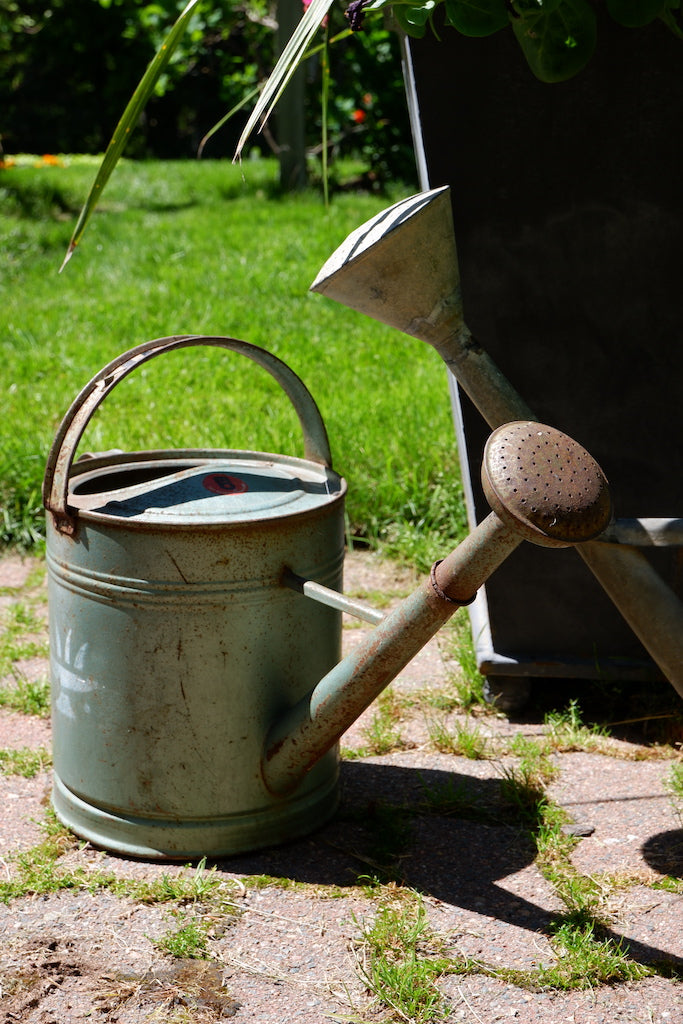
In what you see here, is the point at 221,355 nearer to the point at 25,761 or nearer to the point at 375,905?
the point at 25,761

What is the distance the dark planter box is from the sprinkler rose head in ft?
1.68

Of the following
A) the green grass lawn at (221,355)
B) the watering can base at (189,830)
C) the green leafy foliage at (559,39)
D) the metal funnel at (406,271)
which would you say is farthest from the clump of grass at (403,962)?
the green grass lawn at (221,355)

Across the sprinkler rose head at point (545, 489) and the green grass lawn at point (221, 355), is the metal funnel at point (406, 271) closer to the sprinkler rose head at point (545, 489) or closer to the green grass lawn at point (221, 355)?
the sprinkler rose head at point (545, 489)

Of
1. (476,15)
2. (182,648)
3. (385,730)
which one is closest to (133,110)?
(476,15)

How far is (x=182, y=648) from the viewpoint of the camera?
1.82m

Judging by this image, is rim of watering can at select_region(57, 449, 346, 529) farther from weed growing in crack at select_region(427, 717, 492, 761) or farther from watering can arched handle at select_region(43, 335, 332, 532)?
weed growing in crack at select_region(427, 717, 492, 761)

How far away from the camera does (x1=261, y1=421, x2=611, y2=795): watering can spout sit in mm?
1408

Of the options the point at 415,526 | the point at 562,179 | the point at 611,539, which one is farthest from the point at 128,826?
the point at 415,526

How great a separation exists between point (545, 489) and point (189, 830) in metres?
0.91

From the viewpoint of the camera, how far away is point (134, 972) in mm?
1614

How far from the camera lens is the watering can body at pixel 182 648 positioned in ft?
5.89

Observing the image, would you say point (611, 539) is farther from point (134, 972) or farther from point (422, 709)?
point (422, 709)

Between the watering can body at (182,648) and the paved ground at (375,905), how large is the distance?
0.32 ft

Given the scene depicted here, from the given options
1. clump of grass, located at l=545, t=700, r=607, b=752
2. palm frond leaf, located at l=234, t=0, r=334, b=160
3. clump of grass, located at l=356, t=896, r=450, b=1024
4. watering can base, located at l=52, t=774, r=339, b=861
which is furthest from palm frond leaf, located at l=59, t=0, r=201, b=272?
clump of grass, located at l=545, t=700, r=607, b=752
